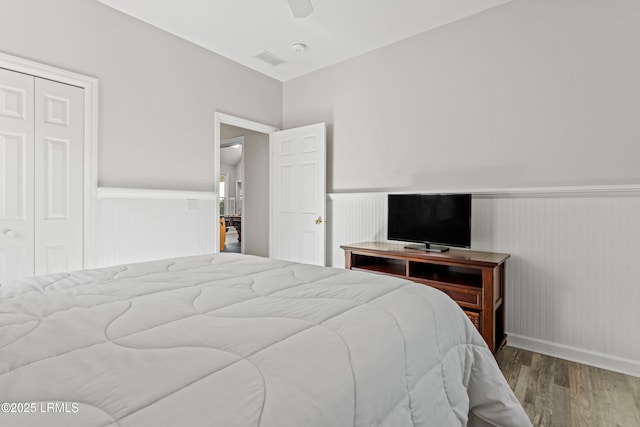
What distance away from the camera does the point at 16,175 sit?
8.04 feet

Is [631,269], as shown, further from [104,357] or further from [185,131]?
[185,131]

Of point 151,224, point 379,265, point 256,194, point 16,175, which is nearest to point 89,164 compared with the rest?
point 16,175

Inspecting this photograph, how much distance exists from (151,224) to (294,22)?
2.30 meters

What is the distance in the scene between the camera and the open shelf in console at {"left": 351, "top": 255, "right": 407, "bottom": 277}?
3.07 metres

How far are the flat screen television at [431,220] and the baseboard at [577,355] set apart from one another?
91 cm

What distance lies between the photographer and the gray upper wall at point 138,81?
2.58 m

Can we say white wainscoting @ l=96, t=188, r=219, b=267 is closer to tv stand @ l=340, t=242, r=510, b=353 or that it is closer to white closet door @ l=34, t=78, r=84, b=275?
white closet door @ l=34, t=78, r=84, b=275

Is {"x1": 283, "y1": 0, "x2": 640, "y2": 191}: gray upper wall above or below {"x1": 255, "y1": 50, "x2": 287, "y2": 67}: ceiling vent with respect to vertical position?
below

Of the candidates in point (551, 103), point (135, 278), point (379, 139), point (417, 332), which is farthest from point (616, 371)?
point (135, 278)

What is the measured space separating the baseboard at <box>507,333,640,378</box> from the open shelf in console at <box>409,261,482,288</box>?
0.56 m

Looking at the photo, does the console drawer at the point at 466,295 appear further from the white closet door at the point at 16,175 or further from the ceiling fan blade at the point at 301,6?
the white closet door at the point at 16,175

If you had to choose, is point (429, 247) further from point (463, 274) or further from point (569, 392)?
point (569, 392)

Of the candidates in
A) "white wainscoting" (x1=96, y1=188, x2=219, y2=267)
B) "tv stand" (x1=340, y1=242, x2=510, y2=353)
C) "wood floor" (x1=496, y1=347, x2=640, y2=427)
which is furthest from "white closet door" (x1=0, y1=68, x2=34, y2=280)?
"wood floor" (x1=496, y1=347, x2=640, y2=427)

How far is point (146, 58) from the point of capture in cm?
316
